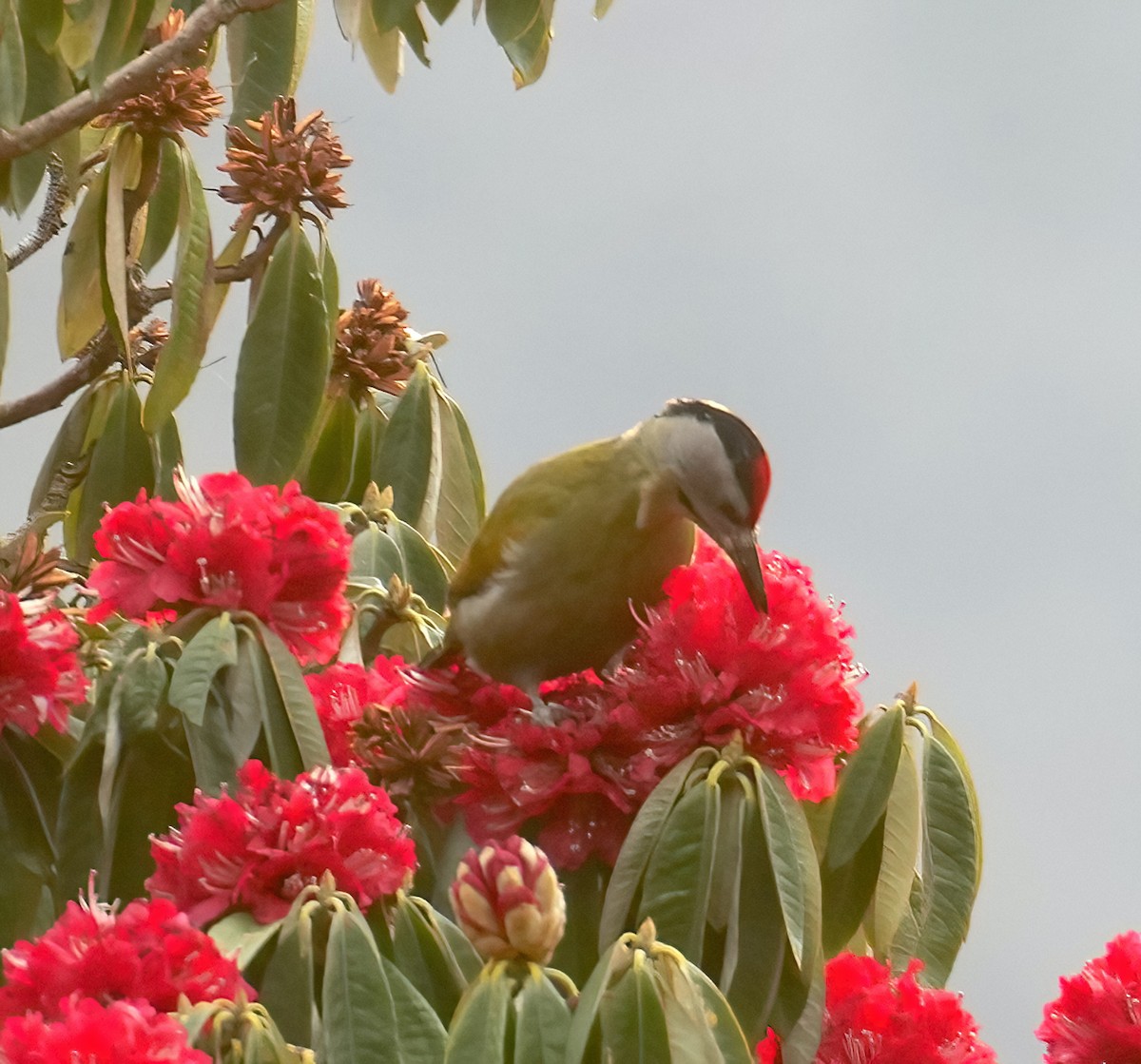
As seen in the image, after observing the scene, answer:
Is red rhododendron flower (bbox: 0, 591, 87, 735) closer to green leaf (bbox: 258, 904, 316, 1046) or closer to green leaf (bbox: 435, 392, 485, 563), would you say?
green leaf (bbox: 258, 904, 316, 1046)

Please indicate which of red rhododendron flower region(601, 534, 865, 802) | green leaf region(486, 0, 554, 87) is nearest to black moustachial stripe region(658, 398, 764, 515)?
red rhododendron flower region(601, 534, 865, 802)

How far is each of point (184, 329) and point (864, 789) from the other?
1.23 metres

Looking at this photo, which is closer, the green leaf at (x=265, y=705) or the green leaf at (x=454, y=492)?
the green leaf at (x=265, y=705)

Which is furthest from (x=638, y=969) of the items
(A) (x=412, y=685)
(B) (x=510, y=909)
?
(A) (x=412, y=685)

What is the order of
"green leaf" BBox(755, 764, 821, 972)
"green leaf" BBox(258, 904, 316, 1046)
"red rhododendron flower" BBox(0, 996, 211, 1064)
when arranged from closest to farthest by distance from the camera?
"red rhododendron flower" BBox(0, 996, 211, 1064), "green leaf" BBox(258, 904, 316, 1046), "green leaf" BBox(755, 764, 821, 972)

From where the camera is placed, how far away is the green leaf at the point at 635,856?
1.36 m

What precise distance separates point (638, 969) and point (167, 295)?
6.52ft

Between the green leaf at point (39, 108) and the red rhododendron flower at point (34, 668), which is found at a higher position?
the green leaf at point (39, 108)

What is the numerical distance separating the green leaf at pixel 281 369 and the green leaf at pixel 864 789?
39.5 inches

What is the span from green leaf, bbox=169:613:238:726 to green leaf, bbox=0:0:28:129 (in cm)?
87

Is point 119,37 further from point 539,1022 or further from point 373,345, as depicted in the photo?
point 539,1022

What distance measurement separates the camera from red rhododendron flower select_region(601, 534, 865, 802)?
1.44 metres

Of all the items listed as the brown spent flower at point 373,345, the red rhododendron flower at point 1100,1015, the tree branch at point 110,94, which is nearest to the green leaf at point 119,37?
the tree branch at point 110,94

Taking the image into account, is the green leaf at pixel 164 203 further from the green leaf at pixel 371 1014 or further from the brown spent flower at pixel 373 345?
the green leaf at pixel 371 1014
